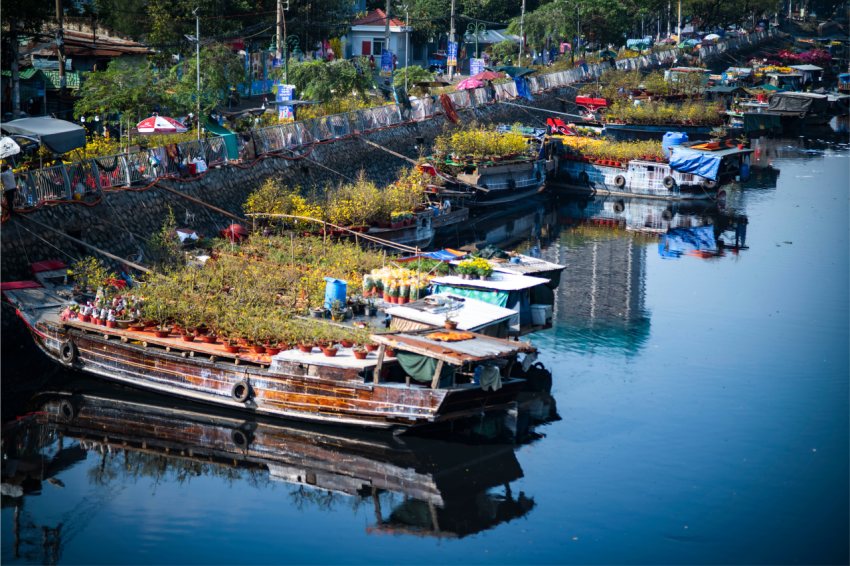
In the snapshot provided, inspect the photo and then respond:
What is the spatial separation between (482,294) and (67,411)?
41.6 ft

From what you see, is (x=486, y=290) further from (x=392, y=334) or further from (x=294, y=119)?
(x=294, y=119)

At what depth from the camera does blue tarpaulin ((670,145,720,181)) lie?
49531mm

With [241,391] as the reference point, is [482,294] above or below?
above

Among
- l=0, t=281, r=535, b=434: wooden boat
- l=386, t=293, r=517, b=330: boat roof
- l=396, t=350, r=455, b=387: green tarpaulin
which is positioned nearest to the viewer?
l=396, t=350, r=455, b=387: green tarpaulin

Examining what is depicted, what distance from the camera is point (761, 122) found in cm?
7612

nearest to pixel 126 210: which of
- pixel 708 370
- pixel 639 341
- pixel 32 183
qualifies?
pixel 32 183

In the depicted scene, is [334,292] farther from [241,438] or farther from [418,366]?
[241,438]

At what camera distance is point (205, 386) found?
22.5m

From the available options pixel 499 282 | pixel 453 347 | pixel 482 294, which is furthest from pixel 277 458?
pixel 499 282

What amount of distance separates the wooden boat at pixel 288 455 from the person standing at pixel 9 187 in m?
6.47

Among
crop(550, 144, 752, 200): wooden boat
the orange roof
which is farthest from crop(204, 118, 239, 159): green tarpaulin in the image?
the orange roof

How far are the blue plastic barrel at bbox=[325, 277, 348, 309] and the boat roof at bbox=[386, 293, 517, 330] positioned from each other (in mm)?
Answer: 1643

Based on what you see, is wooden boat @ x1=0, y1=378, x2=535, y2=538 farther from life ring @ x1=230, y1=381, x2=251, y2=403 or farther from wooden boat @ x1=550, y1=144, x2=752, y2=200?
wooden boat @ x1=550, y1=144, x2=752, y2=200

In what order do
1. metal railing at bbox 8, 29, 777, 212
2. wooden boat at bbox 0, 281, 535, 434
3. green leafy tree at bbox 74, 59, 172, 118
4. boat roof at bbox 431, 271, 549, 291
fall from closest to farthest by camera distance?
1. wooden boat at bbox 0, 281, 535, 434
2. boat roof at bbox 431, 271, 549, 291
3. metal railing at bbox 8, 29, 777, 212
4. green leafy tree at bbox 74, 59, 172, 118
